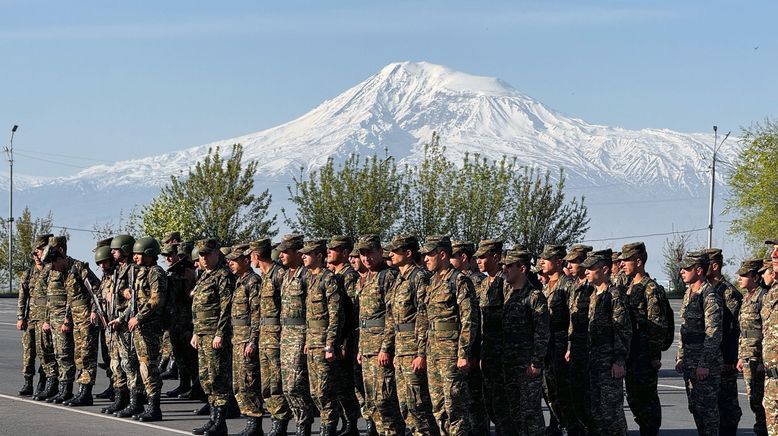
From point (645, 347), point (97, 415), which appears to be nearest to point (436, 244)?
point (645, 347)

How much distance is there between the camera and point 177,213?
64.7 meters

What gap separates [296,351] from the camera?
43.3ft

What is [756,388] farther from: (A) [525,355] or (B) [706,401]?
(A) [525,355]

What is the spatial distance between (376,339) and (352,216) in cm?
5267

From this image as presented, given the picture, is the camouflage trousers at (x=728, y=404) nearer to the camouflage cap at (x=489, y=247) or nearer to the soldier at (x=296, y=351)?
the camouflage cap at (x=489, y=247)

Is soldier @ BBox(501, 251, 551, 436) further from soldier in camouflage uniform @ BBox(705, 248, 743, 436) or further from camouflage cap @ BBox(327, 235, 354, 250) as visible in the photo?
soldier in camouflage uniform @ BBox(705, 248, 743, 436)

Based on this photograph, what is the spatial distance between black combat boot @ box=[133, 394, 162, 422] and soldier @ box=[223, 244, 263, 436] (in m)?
1.41

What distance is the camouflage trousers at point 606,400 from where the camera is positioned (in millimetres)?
12742

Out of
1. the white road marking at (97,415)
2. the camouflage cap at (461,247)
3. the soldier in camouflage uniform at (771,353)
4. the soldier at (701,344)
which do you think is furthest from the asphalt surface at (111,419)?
the soldier in camouflage uniform at (771,353)

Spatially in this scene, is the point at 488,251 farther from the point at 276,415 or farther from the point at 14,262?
the point at 14,262

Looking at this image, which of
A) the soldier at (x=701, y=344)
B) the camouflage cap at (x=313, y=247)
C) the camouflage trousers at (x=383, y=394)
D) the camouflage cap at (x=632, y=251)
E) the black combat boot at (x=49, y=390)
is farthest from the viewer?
the black combat boot at (x=49, y=390)

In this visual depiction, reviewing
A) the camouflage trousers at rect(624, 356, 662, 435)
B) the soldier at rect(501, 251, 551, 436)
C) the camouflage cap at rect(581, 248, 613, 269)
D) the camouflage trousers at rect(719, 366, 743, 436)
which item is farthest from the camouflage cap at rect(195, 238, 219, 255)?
the camouflage trousers at rect(719, 366, 743, 436)

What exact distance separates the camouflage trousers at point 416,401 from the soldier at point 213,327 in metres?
2.67

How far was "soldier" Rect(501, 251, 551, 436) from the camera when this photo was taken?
40.7 feet
